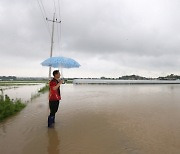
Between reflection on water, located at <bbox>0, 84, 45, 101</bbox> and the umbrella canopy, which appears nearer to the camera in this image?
the umbrella canopy

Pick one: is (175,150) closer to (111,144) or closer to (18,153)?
(111,144)

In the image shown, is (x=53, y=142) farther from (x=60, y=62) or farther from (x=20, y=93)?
(x=20, y=93)

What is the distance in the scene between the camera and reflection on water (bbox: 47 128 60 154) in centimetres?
543

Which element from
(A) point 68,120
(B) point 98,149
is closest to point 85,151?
(B) point 98,149

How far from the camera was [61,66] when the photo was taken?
904 centimetres

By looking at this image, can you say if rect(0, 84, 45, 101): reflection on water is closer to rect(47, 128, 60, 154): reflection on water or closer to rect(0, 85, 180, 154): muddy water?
rect(0, 85, 180, 154): muddy water

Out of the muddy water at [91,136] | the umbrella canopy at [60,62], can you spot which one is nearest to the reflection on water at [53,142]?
the muddy water at [91,136]

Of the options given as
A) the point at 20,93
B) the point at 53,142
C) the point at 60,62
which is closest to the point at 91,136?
the point at 53,142

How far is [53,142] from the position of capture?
605cm

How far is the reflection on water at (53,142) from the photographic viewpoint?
5.43 metres

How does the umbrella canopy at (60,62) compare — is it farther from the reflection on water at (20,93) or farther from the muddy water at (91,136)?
the reflection on water at (20,93)

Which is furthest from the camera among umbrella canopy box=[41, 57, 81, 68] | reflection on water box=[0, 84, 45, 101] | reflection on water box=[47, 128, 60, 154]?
reflection on water box=[0, 84, 45, 101]

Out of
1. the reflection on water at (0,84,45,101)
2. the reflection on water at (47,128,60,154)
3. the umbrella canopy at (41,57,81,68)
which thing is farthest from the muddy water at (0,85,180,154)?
the reflection on water at (0,84,45,101)

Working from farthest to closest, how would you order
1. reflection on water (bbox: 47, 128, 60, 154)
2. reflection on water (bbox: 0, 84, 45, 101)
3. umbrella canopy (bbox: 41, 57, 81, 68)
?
reflection on water (bbox: 0, 84, 45, 101), umbrella canopy (bbox: 41, 57, 81, 68), reflection on water (bbox: 47, 128, 60, 154)
